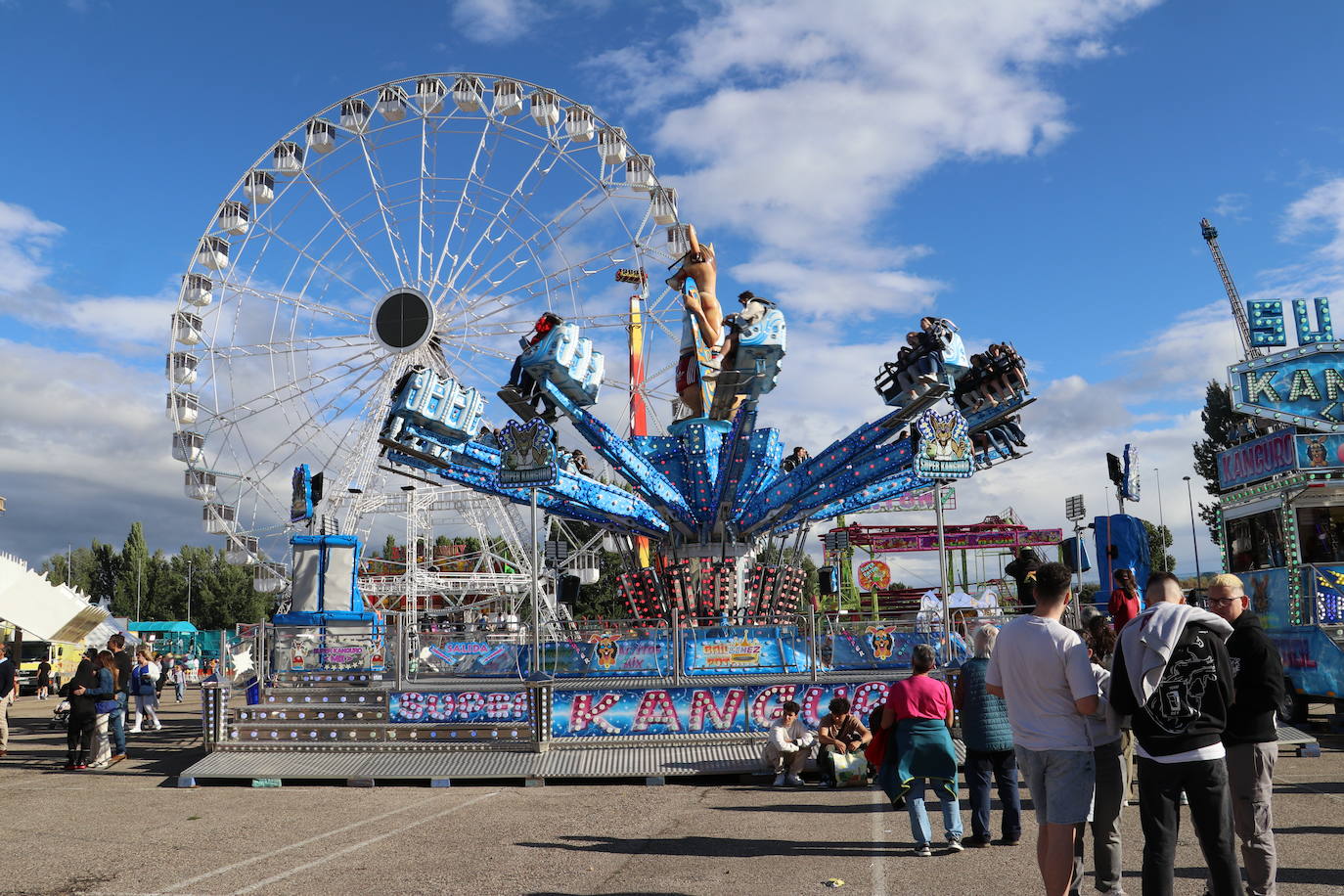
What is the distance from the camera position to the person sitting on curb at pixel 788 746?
10938 millimetres

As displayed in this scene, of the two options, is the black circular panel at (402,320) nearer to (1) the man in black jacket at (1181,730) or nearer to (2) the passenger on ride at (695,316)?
(2) the passenger on ride at (695,316)

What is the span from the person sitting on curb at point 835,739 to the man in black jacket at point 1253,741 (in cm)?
567

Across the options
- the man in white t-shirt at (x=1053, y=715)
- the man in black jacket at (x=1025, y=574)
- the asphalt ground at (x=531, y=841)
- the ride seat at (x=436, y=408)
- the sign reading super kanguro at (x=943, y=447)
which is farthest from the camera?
the ride seat at (x=436, y=408)

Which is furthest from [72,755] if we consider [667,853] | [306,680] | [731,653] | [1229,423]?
[1229,423]

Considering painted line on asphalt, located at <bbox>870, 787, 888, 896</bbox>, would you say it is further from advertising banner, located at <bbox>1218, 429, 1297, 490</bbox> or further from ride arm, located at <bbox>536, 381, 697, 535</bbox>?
advertising banner, located at <bbox>1218, 429, 1297, 490</bbox>

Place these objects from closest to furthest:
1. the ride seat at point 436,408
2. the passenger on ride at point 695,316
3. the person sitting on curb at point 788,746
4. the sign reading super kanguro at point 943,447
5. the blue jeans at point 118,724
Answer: the person sitting on curb at point 788,746
the blue jeans at point 118,724
the sign reading super kanguro at point 943,447
the ride seat at point 436,408
the passenger on ride at point 695,316

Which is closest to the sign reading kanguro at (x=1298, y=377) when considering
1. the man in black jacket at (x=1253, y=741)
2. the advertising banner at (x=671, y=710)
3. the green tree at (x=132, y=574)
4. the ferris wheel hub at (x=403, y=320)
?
the advertising banner at (x=671, y=710)

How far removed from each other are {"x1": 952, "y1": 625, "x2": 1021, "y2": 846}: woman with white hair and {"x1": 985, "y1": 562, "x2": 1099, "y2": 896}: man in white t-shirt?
6.52ft

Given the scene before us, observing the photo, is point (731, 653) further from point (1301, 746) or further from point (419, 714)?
point (1301, 746)

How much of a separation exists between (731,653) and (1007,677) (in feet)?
28.3

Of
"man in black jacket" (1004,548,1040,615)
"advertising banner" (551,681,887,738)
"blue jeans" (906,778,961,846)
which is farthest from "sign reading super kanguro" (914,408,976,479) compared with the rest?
"blue jeans" (906,778,961,846)

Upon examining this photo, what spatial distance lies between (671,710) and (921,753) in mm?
5712

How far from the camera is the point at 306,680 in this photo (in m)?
14.2

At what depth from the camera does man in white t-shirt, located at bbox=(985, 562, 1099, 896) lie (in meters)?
5.02
